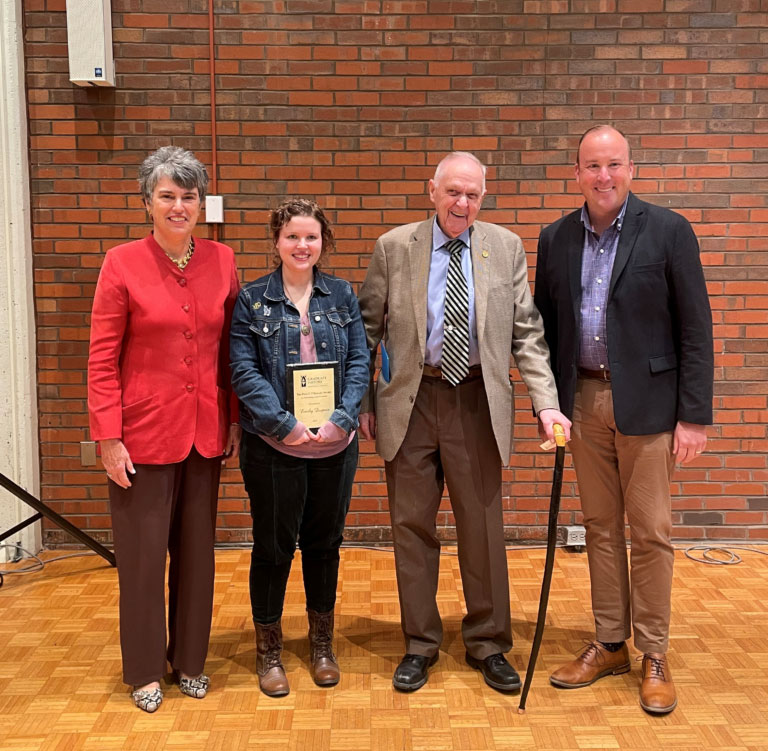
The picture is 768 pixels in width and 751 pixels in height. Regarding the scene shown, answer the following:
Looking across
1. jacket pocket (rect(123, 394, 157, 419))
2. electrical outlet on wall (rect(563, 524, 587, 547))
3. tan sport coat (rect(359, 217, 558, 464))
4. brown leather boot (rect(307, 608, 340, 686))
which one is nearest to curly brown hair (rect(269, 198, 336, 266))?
tan sport coat (rect(359, 217, 558, 464))

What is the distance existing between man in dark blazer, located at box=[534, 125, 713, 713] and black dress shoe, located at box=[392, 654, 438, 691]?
45cm

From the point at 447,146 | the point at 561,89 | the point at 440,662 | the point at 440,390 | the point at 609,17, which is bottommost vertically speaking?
the point at 440,662

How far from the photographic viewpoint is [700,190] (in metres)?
4.03

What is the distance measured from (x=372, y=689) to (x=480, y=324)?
4.19ft

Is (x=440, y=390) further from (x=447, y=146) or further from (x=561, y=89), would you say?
(x=561, y=89)

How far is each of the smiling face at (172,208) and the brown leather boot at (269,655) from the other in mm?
1336

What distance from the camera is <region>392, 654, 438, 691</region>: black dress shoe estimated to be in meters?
2.67

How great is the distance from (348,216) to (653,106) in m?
1.61

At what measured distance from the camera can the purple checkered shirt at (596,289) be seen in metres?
2.60

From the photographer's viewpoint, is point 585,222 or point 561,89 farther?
point 561,89

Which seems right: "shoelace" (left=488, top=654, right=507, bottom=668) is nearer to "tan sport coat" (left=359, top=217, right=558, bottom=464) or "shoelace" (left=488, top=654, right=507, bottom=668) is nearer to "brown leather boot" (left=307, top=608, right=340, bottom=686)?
"brown leather boot" (left=307, top=608, right=340, bottom=686)

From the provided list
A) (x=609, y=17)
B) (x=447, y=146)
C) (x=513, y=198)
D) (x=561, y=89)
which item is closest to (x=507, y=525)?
(x=513, y=198)

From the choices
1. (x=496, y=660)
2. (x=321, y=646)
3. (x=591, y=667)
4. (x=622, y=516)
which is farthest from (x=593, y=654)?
(x=321, y=646)

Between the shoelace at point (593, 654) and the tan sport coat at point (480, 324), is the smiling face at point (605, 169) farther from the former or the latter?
the shoelace at point (593, 654)
